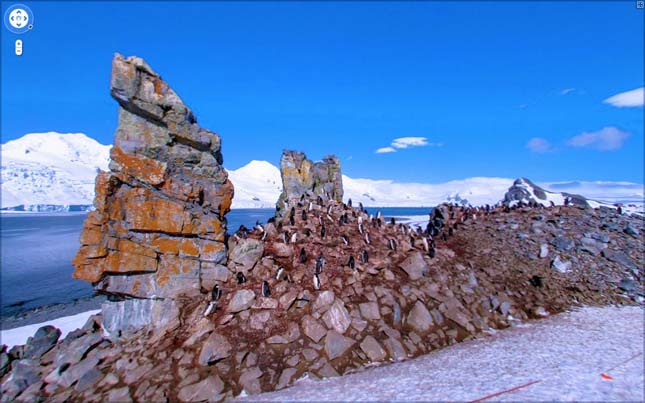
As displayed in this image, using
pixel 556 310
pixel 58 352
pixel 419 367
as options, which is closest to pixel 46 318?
pixel 58 352

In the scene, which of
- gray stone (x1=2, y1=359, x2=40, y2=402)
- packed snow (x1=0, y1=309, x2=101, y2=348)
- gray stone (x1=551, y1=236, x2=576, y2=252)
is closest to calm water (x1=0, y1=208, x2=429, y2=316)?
packed snow (x1=0, y1=309, x2=101, y2=348)

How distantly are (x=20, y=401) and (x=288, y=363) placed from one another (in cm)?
1014

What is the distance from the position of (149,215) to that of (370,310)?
11256 mm

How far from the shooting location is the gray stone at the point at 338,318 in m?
14.0

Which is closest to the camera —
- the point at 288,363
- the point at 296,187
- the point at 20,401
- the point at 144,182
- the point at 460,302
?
the point at 20,401

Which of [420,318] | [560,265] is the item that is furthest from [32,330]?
[560,265]

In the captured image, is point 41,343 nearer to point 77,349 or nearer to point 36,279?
point 77,349

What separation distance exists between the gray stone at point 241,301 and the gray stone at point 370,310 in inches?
207

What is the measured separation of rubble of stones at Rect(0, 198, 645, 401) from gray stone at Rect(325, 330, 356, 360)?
0.15ft

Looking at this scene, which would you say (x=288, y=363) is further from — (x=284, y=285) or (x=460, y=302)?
(x=460, y=302)

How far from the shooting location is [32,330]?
25172mm

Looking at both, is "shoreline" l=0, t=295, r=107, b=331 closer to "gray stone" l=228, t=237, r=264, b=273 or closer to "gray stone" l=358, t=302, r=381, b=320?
"gray stone" l=228, t=237, r=264, b=273

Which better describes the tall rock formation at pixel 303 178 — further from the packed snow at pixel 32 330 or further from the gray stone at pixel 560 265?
the packed snow at pixel 32 330

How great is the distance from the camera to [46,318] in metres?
28.7
